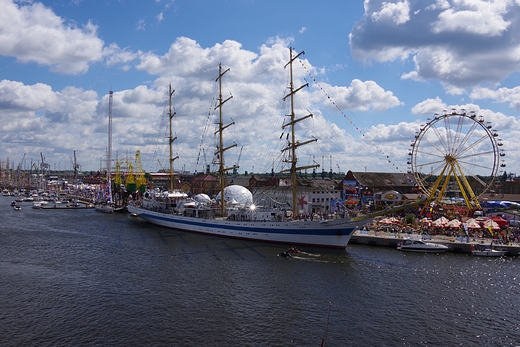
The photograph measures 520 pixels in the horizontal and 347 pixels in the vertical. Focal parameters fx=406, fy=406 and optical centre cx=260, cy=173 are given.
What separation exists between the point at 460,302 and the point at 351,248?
21694mm

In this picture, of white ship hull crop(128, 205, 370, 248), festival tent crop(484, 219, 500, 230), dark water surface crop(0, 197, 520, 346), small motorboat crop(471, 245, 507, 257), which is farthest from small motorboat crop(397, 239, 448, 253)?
festival tent crop(484, 219, 500, 230)

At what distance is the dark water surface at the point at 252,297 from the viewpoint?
82.1ft

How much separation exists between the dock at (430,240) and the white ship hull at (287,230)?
17.4 feet

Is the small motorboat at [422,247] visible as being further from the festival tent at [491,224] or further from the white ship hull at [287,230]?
the festival tent at [491,224]

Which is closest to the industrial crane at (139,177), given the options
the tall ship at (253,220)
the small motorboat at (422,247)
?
the tall ship at (253,220)

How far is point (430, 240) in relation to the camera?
170ft

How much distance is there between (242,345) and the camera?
930 inches

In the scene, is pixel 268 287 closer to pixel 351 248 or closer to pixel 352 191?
pixel 351 248

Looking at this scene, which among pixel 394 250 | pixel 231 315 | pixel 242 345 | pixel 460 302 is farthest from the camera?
pixel 394 250

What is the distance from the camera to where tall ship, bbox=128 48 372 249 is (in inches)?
2005

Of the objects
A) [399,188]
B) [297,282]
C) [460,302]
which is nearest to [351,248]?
[297,282]

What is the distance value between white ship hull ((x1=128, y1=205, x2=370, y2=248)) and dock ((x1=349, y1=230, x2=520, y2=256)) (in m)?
5.29

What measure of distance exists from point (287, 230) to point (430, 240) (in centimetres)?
1823

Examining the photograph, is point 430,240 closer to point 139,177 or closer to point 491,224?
point 491,224
